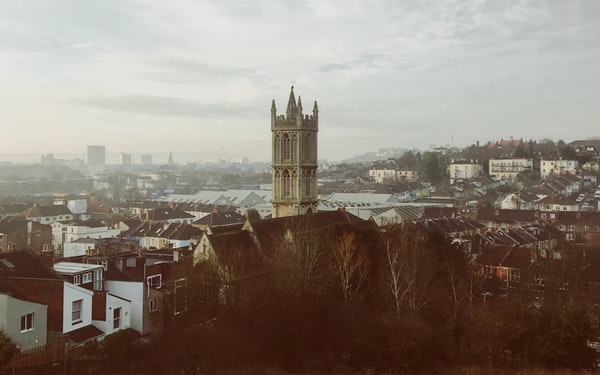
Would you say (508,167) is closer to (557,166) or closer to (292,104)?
(557,166)

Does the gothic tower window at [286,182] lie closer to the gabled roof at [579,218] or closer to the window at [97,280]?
the window at [97,280]

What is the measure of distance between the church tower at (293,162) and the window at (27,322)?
23.8 metres

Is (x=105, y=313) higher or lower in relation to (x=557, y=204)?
lower

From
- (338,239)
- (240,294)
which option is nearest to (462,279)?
(338,239)

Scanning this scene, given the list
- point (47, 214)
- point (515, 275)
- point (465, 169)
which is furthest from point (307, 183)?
point (465, 169)

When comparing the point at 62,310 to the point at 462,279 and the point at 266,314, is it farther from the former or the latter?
the point at 462,279

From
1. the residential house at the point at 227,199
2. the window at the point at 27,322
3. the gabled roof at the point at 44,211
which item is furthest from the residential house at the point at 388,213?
the window at the point at 27,322

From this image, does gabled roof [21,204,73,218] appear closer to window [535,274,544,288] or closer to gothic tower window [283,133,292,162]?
gothic tower window [283,133,292,162]

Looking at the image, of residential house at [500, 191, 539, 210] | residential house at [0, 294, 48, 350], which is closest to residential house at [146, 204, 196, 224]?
residential house at [500, 191, 539, 210]

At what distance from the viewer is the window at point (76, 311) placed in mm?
26531

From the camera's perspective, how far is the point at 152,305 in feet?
99.1

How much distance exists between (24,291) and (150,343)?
20.8 ft

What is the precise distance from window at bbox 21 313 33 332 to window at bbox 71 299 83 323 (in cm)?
231

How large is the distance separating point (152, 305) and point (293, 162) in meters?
19.2
